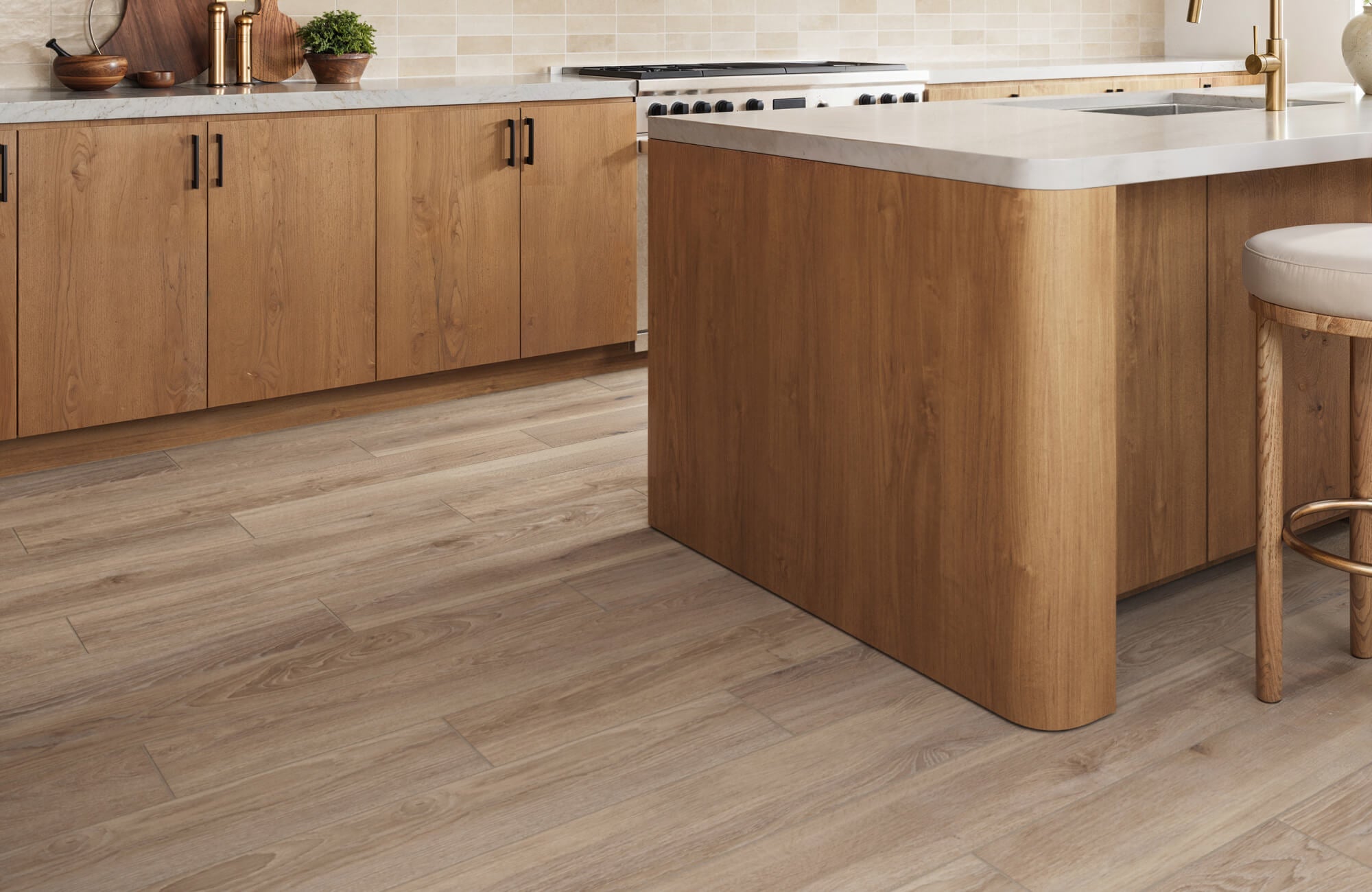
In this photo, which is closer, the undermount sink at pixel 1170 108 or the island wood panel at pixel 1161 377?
the island wood panel at pixel 1161 377

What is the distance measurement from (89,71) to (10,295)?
657 mm

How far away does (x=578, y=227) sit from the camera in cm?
400

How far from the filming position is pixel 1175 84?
5477mm

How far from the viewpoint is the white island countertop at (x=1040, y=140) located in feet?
6.10

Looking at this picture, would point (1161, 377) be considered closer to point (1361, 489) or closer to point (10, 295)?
point (1361, 489)

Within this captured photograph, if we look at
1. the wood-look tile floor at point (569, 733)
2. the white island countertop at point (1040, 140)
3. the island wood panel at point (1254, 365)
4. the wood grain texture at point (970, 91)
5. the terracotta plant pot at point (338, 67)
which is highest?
the wood grain texture at point (970, 91)

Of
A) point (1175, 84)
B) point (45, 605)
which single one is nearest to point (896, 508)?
point (45, 605)

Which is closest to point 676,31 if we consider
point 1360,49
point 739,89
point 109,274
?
point 739,89

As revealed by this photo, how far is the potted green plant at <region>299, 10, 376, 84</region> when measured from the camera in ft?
12.4

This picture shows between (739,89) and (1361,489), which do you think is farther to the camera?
(739,89)

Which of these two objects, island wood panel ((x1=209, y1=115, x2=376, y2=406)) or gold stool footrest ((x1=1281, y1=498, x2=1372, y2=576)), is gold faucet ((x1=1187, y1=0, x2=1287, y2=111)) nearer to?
gold stool footrest ((x1=1281, y1=498, x2=1372, y2=576))

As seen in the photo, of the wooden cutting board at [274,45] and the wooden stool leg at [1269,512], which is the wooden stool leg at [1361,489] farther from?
the wooden cutting board at [274,45]

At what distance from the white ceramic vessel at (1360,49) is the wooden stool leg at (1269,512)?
111 centimetres

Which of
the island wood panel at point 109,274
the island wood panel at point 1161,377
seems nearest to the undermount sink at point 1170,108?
the island wood panel at point 1161,377
